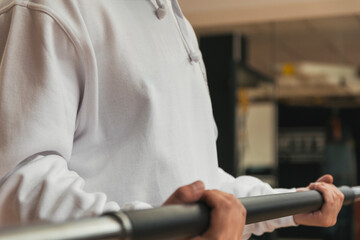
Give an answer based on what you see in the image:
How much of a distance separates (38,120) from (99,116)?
13 centimetres

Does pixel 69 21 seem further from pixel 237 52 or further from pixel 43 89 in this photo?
pixel 237 52

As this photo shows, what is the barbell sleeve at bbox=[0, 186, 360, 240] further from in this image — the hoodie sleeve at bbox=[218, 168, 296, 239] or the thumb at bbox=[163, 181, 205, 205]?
the hoodie sleeve at bbox=[218, 168, 296, 239]

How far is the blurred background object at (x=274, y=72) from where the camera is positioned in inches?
216

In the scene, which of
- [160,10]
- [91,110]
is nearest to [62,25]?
[91,110]

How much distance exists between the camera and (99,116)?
2.90 feet

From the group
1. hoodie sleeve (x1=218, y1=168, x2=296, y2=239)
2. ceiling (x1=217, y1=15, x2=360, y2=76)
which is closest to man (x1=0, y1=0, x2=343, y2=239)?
hoodie sleeve (x1=218, y1=168, x2=296, y2=239)

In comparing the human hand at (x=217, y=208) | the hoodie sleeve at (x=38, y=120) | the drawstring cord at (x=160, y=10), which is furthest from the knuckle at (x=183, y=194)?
the drawstring cord at (x=160, y=10)

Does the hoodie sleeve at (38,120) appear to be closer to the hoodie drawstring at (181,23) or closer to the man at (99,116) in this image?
the man at (99,116)

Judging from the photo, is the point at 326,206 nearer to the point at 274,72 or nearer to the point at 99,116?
the point at 99,116

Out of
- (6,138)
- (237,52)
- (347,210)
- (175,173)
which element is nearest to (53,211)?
(6,138)

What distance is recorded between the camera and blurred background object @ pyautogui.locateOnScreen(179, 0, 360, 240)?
549cm

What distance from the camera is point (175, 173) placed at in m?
0.92

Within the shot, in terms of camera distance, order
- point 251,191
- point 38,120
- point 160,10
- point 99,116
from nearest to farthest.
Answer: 1. point 38,120
2. point 99,116
3. point 160,10
4. point 251,191

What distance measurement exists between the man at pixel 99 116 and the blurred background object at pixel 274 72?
448 centimetres
